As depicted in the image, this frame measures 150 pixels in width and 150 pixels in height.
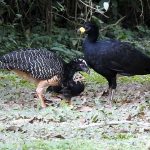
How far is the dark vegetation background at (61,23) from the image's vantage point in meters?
13.7

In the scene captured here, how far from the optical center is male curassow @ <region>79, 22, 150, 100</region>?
28.9ft

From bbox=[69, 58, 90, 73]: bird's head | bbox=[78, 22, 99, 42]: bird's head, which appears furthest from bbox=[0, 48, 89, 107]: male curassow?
bbox=[78, 22, 99, 42]: bird's head

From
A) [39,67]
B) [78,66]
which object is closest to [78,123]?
[39,67]

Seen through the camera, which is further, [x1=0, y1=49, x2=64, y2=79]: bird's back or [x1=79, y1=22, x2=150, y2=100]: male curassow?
[x1=79, y1=22, x2=150, y2=100]: male curassow

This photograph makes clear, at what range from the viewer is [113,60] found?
8859 mm

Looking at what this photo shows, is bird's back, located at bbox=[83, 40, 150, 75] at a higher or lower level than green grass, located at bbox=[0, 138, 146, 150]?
lower

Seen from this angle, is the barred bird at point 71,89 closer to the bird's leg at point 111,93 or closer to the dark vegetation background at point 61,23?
the bird's leg at point 111,93

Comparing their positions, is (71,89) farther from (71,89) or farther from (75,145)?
(75,145)

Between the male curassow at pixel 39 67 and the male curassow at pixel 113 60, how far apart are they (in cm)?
47

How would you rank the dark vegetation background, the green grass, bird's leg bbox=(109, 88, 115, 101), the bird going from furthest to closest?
the dark vegetation background, bird's leg bbox=(109, 88, 115, 101), the bird, the green grass

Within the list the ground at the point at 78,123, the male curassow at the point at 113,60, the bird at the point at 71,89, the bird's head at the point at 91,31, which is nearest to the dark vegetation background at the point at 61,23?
the bird's head at the point at 91,31

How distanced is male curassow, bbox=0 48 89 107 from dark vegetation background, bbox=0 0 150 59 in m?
4.54

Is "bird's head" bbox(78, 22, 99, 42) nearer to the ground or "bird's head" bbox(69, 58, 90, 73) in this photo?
"bird's head" bbox(69, 58, 90, 73)

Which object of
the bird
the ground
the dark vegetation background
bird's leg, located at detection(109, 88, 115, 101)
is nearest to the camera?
the ground
